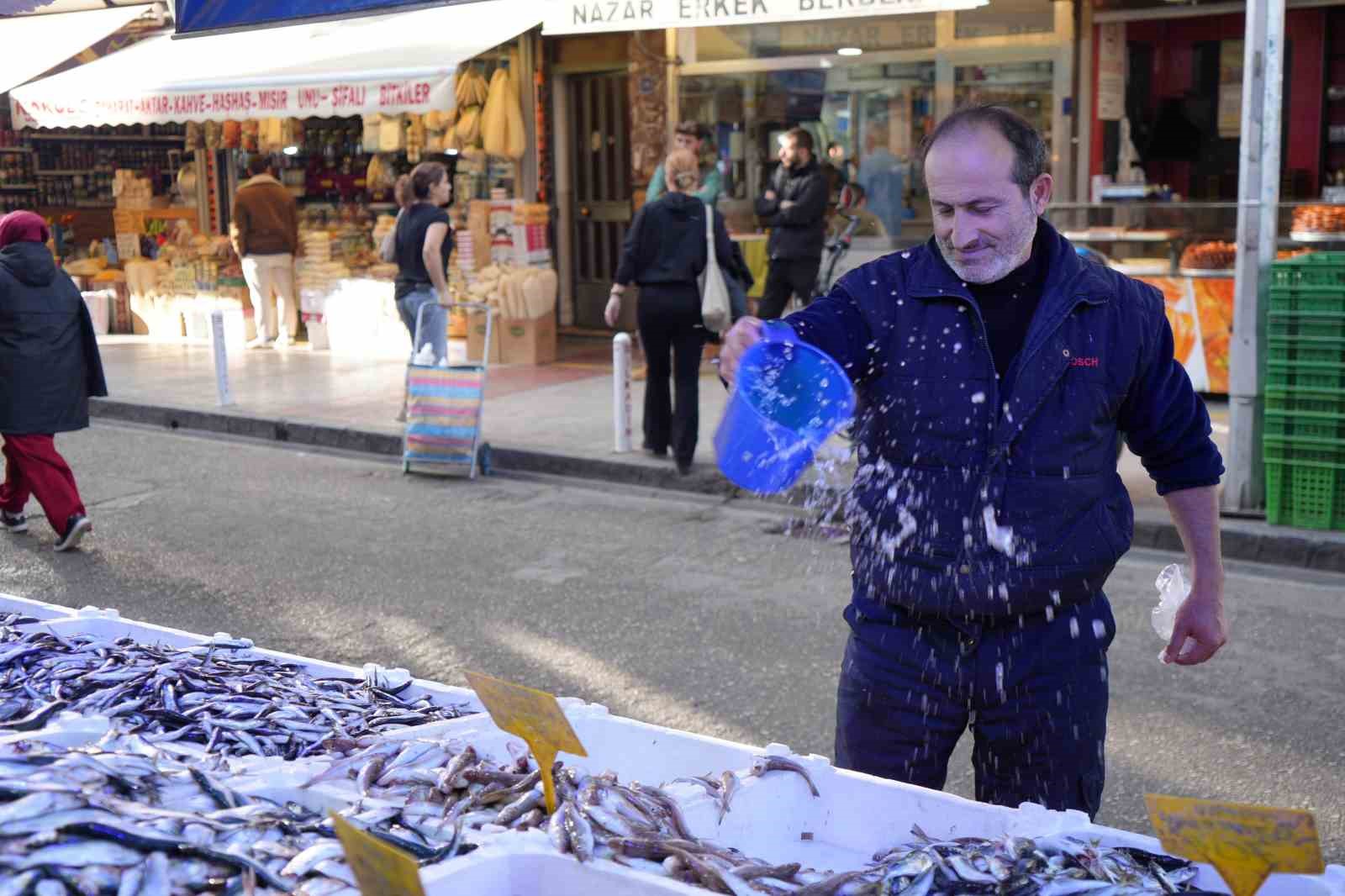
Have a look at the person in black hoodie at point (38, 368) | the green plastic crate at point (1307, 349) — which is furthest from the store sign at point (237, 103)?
the green plastic crate at point (1307, 349)

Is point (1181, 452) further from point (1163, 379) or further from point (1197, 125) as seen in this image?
point (1197, 125)

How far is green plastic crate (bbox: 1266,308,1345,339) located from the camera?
8.39 meters

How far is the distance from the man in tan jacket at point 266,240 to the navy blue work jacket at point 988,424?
49.1 feet

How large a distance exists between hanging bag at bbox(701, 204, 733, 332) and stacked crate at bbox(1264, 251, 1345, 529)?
142 inches

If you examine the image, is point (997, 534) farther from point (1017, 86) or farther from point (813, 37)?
point (813, 37)

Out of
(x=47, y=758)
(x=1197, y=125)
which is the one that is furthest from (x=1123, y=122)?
(x=47, y=758)

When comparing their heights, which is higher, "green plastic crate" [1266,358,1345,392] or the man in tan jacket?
the man in tan jacket

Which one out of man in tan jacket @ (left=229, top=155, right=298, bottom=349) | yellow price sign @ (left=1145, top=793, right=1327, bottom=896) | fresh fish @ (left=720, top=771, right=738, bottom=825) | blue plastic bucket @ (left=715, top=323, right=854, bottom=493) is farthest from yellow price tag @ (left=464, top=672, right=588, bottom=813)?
man in tan jacket @ (left=229, top=155, right=298, bottom=349)

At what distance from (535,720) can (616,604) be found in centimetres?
468

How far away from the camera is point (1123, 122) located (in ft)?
47.9

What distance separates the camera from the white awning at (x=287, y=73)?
13.7 m

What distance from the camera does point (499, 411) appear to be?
43.3ft

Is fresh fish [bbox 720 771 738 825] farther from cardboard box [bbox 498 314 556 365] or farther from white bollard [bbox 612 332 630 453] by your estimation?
cardboard box [bbox 498 314 556 365]

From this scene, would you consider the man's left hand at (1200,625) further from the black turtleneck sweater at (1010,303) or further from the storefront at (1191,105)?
the storefront at (1191,105)
